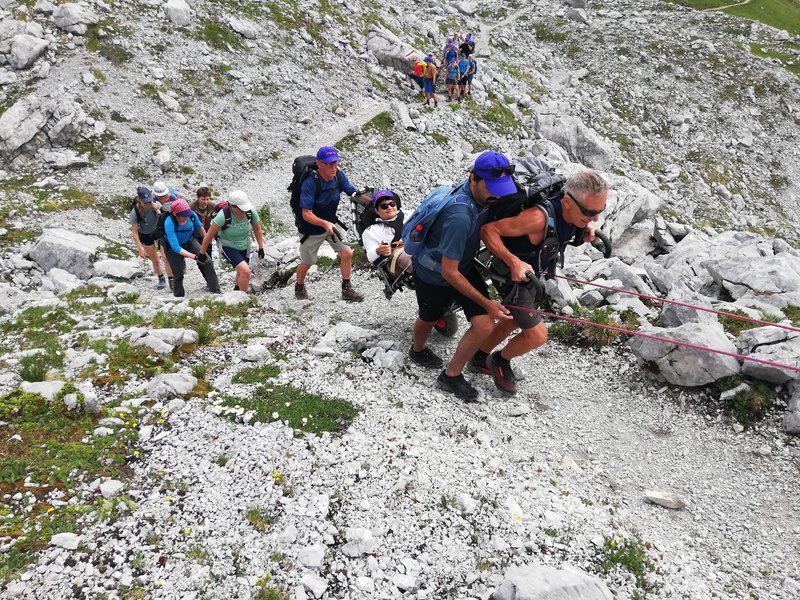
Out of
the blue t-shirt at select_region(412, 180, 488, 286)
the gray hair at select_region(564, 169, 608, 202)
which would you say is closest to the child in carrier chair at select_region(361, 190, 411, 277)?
the blue t-shirt at select_region(412, 180, 488, 286)

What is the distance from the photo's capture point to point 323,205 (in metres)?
10.8

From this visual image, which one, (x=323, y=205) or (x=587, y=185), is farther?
(x=323, y=205)

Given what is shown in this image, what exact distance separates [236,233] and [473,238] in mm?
6685

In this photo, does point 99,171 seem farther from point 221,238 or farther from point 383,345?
point 383,345

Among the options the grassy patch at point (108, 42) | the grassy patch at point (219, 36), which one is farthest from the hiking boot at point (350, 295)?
the grassy patch at point (219, 36)

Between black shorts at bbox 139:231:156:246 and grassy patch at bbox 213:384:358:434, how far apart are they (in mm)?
7804

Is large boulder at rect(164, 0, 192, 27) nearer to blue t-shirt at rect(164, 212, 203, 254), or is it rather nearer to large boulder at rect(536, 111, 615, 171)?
blue t-shirt at rect(164, 212, 203, 254)

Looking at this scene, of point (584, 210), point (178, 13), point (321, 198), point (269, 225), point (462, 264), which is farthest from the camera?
point (178, 13)

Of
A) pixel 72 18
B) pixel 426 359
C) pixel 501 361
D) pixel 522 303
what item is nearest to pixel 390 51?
pixel 72 18

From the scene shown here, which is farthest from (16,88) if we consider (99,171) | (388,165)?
(388,165)

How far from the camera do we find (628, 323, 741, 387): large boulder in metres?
8.27

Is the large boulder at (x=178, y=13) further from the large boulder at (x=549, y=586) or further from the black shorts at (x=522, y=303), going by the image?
the large boulder at (x=549, y=586)

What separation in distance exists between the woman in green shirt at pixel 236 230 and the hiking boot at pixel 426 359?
5.16m

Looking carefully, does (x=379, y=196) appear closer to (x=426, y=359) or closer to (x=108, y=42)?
(x=426, y=359)
